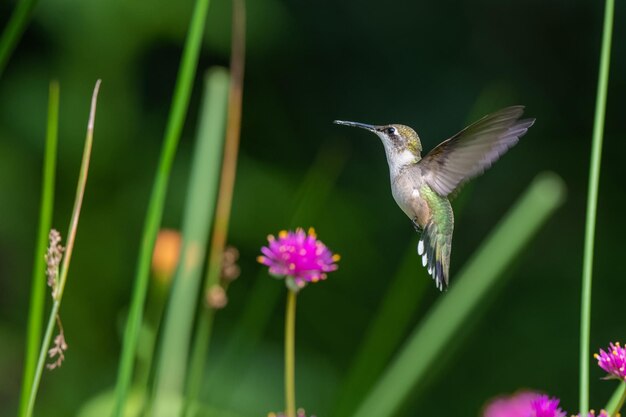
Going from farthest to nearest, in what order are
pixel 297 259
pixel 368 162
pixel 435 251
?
pixel 368 162 → pixel 435 251 → pixel 297 259

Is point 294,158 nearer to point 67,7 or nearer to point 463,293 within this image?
point 67,7

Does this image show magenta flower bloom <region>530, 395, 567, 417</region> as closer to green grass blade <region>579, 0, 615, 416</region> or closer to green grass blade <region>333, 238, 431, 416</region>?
green grass blade <region>579, 0, 615, 416</region>

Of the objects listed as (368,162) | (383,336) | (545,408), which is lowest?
(545,408)

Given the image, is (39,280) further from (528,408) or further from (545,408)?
(528,408)

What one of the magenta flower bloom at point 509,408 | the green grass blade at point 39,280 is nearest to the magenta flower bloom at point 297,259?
the green grass blade at point 39,280

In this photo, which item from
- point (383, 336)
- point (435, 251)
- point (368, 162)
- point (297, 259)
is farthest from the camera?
point (368, 162)

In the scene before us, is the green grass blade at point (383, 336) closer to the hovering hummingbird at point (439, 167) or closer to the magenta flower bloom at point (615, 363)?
the hovering hummingbird at point (439, 167)

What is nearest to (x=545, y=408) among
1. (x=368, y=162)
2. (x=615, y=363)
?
(x=615, y=363)
